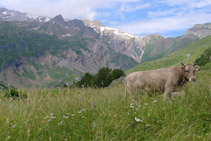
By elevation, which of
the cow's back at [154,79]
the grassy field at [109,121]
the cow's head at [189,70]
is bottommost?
the grassy field at [109,121]

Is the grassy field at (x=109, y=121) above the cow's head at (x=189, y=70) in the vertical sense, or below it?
below

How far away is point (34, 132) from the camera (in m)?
4.36

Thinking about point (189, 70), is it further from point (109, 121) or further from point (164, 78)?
point (109, 121)

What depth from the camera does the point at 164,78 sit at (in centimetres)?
1073

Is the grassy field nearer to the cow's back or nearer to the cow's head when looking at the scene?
the cow's head

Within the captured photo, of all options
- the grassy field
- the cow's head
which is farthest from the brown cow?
the grassy field

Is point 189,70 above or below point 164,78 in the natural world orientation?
above

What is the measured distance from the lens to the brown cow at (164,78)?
33.8ft

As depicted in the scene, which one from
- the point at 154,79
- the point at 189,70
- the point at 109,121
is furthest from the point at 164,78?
the point at 109,121

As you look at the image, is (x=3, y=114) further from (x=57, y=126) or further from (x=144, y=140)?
(x=144, y=140)

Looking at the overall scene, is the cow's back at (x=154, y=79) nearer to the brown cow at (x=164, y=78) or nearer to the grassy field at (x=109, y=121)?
the brown cow at (x=164, y=78)

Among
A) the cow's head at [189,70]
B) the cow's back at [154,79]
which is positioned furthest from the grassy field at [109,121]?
the cow's back at [154,79]

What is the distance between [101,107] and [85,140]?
2049 mm

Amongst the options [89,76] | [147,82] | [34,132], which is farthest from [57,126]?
Answer: [89,76]
